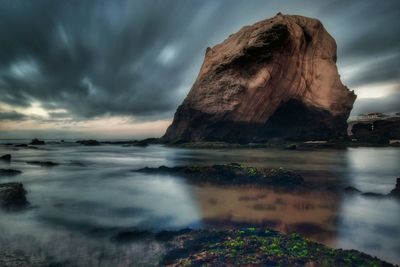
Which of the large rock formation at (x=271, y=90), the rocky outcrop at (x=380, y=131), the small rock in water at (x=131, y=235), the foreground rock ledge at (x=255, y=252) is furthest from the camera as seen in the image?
the rocky outcrop at (x=380, y=131)

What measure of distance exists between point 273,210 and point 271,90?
1509 inches

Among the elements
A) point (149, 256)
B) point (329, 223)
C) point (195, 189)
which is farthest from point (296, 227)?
point (195, 189)

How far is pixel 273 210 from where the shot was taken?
857cm

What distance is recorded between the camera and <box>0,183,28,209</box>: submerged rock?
28.8 ft

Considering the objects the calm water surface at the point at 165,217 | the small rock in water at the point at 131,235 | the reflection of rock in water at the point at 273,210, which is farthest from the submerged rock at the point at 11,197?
the reflection of rock in water at the point at 273,210

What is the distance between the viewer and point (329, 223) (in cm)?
750

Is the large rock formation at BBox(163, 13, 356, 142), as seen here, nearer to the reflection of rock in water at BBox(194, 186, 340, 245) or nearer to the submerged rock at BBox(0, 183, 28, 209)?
the reflection of rock in water at BBox(194, 186, 340, 245)

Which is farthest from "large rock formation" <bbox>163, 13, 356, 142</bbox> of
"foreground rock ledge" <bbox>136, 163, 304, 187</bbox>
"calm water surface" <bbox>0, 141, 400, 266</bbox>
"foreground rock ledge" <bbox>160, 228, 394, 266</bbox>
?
"foreground rock ledge" <bbox>160, 228, 394, 266</bbox>

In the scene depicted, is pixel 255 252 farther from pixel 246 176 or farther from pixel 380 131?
pixel 380 131

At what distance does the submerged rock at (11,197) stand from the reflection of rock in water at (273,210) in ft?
19.8

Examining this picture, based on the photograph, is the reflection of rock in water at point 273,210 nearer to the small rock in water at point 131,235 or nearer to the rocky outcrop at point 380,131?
the small rock in water at point 131,235

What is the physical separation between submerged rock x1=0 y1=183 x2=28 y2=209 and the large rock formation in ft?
117

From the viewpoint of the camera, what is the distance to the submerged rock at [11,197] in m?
8.77

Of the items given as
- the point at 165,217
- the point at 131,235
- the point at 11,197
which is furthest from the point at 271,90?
the point at 131,235
